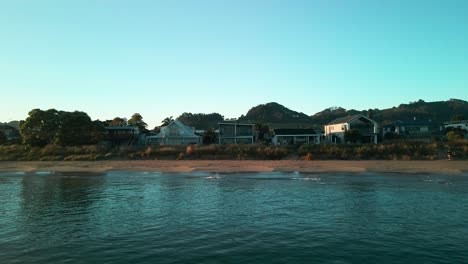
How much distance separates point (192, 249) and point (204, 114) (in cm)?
14528

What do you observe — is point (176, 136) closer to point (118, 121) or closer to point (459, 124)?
Answer: point (118, 121)

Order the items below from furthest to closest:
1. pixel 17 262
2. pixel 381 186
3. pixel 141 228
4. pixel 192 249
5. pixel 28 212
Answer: pixel 381 186 < pixel 28 212 < pixel 141 228 < pixel 192 249 < pixel 17 262

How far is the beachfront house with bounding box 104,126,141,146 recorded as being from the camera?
67.3 m

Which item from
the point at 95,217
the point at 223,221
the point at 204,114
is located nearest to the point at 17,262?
the point at 95,217

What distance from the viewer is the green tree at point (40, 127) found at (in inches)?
2132

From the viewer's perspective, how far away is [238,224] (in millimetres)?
13727

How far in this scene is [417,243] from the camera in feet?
36.9

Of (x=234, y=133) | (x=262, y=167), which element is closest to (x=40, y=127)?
(x=234, y=133)

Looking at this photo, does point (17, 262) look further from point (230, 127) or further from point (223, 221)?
point (230, 127)

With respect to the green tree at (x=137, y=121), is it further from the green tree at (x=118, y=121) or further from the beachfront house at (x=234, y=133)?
the beachfront house at (x=234, y=133)

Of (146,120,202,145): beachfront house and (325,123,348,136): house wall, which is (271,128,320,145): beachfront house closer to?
(325,123,348,136): house wall

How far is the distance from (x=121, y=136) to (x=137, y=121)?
2561 cm

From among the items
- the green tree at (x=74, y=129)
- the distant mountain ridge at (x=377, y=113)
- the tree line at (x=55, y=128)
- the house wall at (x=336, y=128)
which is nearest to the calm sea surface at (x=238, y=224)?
the green tree at (x=74, y=129)

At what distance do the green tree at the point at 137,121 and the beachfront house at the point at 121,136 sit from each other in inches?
599
